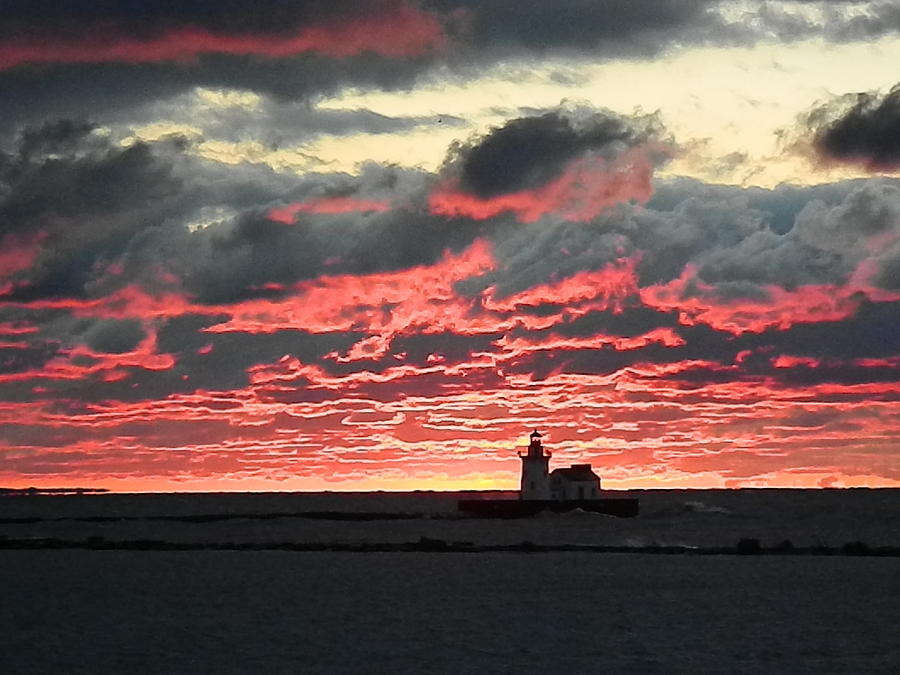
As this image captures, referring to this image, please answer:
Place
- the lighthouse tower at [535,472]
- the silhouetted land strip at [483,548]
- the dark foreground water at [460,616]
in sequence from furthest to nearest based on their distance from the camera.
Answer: the lighthouse tower at [535,472]
the silhouetted land strip at [483,548]
the dark foreground water at [460,616]

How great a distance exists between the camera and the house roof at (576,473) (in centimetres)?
14238

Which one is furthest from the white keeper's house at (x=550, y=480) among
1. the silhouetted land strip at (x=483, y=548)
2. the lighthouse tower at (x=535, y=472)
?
the silhouetted land strip at (x=483, y=548)

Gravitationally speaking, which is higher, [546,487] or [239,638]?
[546,487]

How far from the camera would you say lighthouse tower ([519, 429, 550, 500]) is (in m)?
135

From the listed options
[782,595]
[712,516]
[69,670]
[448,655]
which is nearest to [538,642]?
[448,655]

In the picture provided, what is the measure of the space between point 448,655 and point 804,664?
35.9ft

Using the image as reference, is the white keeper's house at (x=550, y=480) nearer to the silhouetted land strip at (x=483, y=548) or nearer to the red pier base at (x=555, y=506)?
the red pier base at (x=555, y=506)

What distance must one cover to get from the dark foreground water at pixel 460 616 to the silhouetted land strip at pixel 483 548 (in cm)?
276

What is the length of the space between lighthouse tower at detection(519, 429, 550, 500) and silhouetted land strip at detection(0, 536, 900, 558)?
26268 millimetres

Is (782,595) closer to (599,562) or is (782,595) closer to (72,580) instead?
(599,562)

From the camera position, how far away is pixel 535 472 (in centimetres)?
13688

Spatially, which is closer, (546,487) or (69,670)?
(69,670)

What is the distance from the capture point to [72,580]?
8431 cm

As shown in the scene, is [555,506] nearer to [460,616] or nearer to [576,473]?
[576,473]
